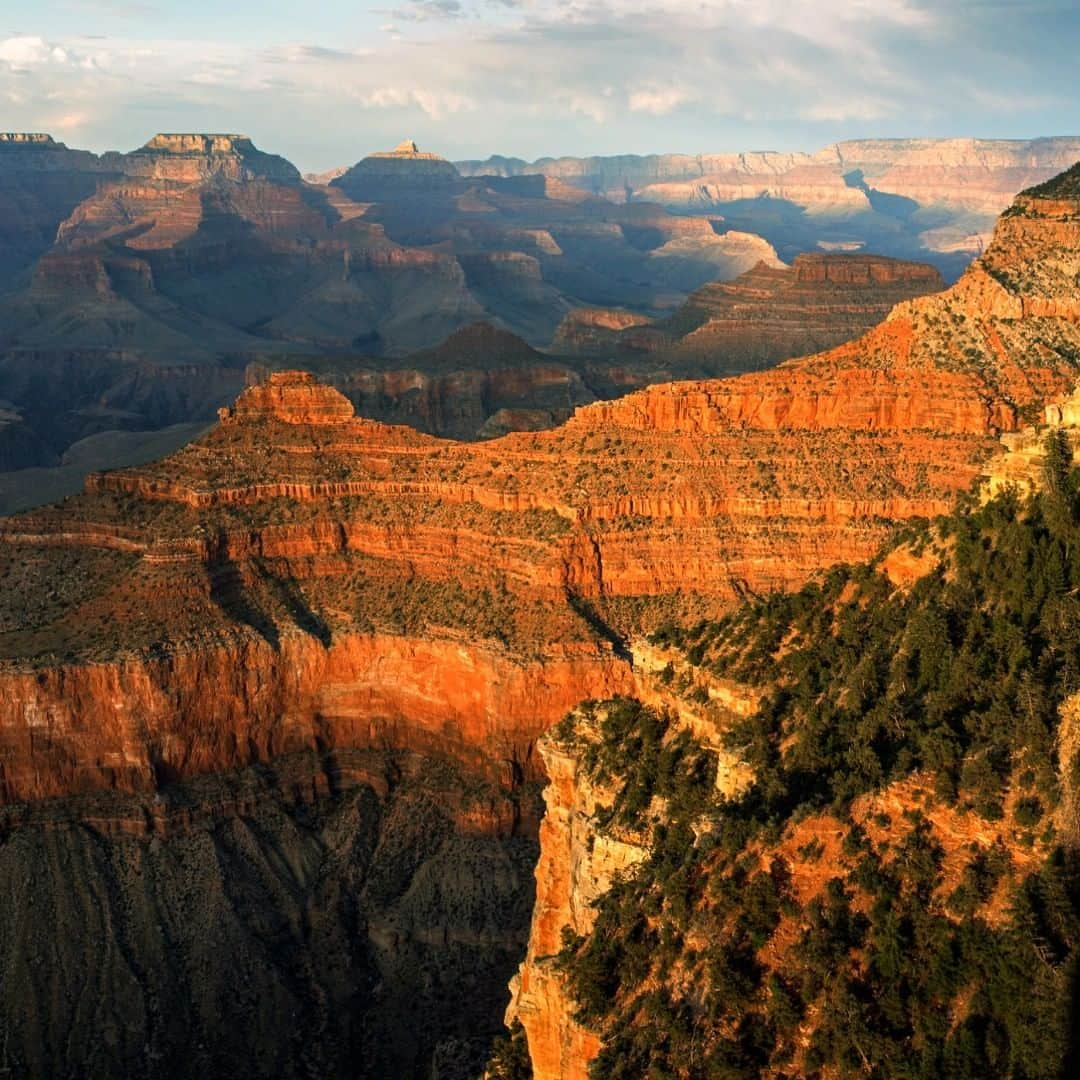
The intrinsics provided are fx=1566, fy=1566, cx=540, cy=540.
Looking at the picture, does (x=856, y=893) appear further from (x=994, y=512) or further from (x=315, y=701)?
(x=315, y=701)

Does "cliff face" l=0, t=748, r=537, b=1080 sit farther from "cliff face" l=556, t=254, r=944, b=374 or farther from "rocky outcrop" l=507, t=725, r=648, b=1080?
"cliff face" l=556, t=254, r=944, b=374

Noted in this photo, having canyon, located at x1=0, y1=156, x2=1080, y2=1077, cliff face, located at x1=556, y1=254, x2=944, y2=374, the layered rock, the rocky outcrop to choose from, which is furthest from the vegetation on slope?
cliff face, located at x1=556, y1=254, x2=944, y2=374

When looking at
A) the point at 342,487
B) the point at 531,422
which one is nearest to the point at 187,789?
the point at 342,487

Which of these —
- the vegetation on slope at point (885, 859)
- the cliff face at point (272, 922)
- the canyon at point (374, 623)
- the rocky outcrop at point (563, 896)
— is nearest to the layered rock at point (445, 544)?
the canyon at point (374, 623)

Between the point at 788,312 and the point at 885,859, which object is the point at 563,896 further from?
the point at 788,312

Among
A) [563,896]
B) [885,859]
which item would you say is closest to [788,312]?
[563,896]

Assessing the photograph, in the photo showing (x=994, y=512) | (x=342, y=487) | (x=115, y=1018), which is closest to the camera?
(x=994, y=512)
